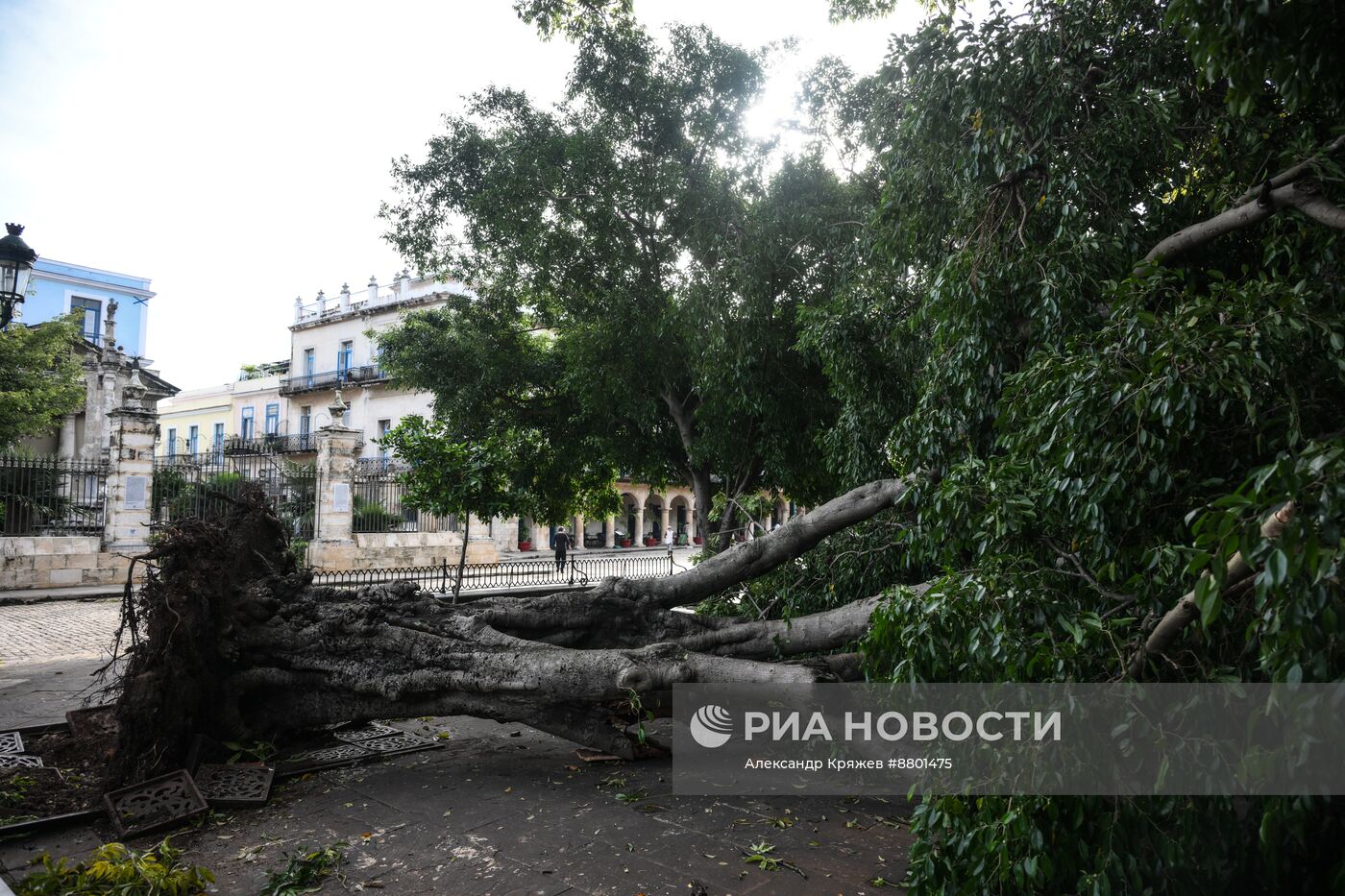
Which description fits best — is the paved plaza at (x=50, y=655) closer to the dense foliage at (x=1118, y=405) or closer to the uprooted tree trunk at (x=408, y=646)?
the uprooted tree trunk at (x=408, y=646)

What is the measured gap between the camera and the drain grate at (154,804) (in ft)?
15.7

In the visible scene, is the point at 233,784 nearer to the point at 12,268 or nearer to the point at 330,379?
the point at 12,268

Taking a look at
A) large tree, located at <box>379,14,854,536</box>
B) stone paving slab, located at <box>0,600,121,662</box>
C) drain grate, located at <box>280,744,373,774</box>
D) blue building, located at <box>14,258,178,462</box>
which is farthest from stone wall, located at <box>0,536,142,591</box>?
drain grate, located at <box>280,744,373,774</box>

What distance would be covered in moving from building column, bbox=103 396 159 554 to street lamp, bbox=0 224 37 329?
1093cm

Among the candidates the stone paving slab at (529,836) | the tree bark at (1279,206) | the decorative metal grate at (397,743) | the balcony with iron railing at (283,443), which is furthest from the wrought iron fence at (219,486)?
the tree bark at (1279,206)

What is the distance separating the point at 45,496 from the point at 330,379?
23220 mm

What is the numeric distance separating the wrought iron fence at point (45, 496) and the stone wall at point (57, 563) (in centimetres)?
A: 63

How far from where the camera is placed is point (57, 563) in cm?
1805

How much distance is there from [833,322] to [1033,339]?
2984mm

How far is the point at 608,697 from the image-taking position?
18.8 feet

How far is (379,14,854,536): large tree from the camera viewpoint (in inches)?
480

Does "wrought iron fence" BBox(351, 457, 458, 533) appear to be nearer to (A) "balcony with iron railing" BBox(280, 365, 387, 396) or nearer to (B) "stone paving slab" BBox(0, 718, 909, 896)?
(A) "balcony with iron railing" BBox(280, 365, 387, 396)

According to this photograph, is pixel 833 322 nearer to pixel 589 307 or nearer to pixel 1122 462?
pixel 1122 462

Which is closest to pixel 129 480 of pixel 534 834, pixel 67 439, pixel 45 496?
pixel 45 496
